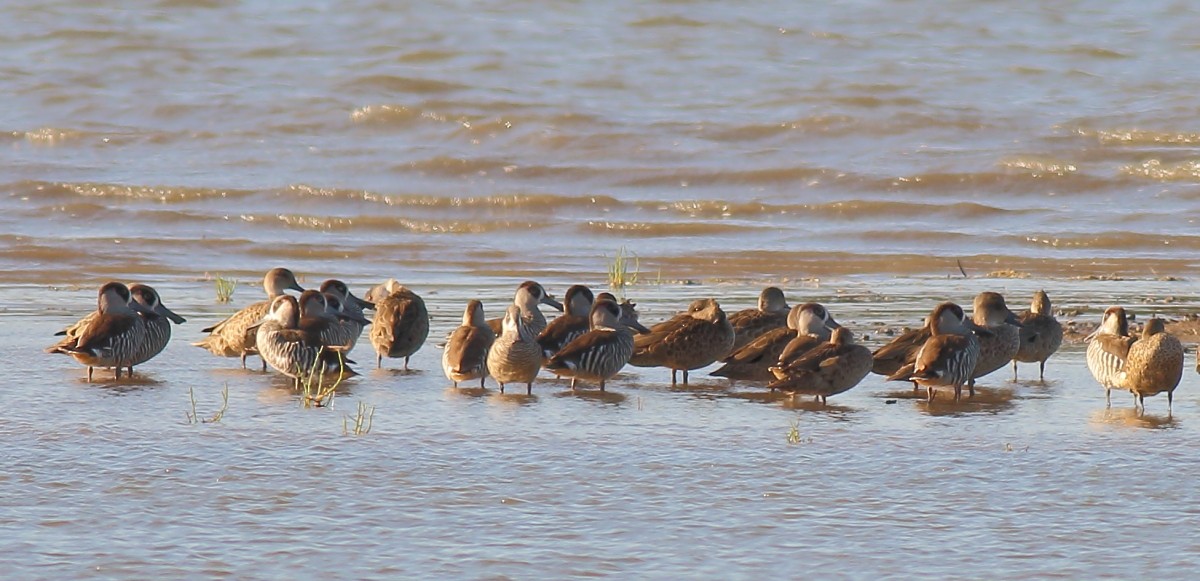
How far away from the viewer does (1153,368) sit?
8.55 metres

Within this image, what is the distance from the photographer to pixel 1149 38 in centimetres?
2767

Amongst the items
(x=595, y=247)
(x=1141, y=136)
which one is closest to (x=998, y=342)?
(x=595, y=247)

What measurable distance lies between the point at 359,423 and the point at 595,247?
10080 mm

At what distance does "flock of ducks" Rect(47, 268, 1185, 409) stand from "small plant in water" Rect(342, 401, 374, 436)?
82 centimetres

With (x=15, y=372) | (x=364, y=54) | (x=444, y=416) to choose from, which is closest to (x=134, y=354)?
(x=15, y=372)

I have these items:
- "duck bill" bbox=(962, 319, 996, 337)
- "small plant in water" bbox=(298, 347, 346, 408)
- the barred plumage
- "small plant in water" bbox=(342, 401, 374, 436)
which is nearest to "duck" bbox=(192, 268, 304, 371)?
"small plant in water" bbox=(298, 347, 346, 408)

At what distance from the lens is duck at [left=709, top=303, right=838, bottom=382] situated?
9.62 metres

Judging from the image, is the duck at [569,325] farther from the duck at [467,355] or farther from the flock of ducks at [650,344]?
the duck at [467,355]

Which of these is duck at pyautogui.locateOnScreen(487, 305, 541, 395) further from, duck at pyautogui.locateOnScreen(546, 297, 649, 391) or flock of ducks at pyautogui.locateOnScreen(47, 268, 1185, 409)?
duck at pyautogui.locateOnScreen(546, 297, 649, 391)

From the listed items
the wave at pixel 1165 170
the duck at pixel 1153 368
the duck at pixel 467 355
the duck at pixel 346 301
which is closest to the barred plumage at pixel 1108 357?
the duck at pixel 1153 368

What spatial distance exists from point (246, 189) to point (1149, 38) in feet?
47.6

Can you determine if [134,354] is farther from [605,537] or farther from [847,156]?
[847,156]

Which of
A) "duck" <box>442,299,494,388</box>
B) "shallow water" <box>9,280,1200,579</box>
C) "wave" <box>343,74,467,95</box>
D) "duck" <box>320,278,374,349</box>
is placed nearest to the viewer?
"shallow water" <box>9,280,1200,579</box>

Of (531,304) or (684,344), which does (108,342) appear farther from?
(684,344)
